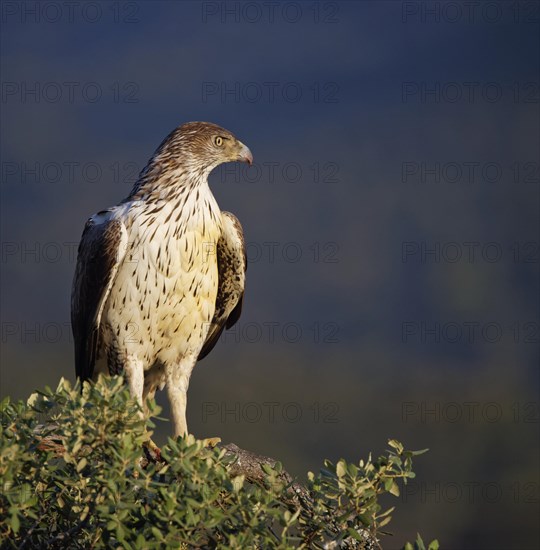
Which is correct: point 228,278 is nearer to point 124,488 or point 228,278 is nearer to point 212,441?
point 212,441

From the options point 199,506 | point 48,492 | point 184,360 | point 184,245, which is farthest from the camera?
point 184,360

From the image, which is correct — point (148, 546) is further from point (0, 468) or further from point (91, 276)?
point (91, 276)

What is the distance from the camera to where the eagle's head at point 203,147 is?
7.52 metres

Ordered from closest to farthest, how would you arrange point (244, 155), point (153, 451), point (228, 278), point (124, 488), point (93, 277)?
point (124, 488) < point (153, 451) < point (93, 277) < point (244, 155) < point (228, 278)

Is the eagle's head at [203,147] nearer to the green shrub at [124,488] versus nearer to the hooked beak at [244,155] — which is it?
Result: the hooked beak at [244,155]

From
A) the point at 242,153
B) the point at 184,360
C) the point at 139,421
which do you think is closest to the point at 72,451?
the point at 139,421

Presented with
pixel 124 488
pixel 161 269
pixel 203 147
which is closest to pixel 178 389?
pixel 161 269

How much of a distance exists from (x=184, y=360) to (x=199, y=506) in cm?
359

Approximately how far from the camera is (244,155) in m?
7.73

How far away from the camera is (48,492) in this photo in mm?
4652

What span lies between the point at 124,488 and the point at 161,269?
3.07 m

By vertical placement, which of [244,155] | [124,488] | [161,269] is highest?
[244,155]

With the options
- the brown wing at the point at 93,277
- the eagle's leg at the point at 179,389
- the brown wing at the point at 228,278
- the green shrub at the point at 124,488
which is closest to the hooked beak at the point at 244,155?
the brown wing at the point at 228,278

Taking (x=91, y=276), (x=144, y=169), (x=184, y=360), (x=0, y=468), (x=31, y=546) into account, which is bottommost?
(x=31, y=546)
